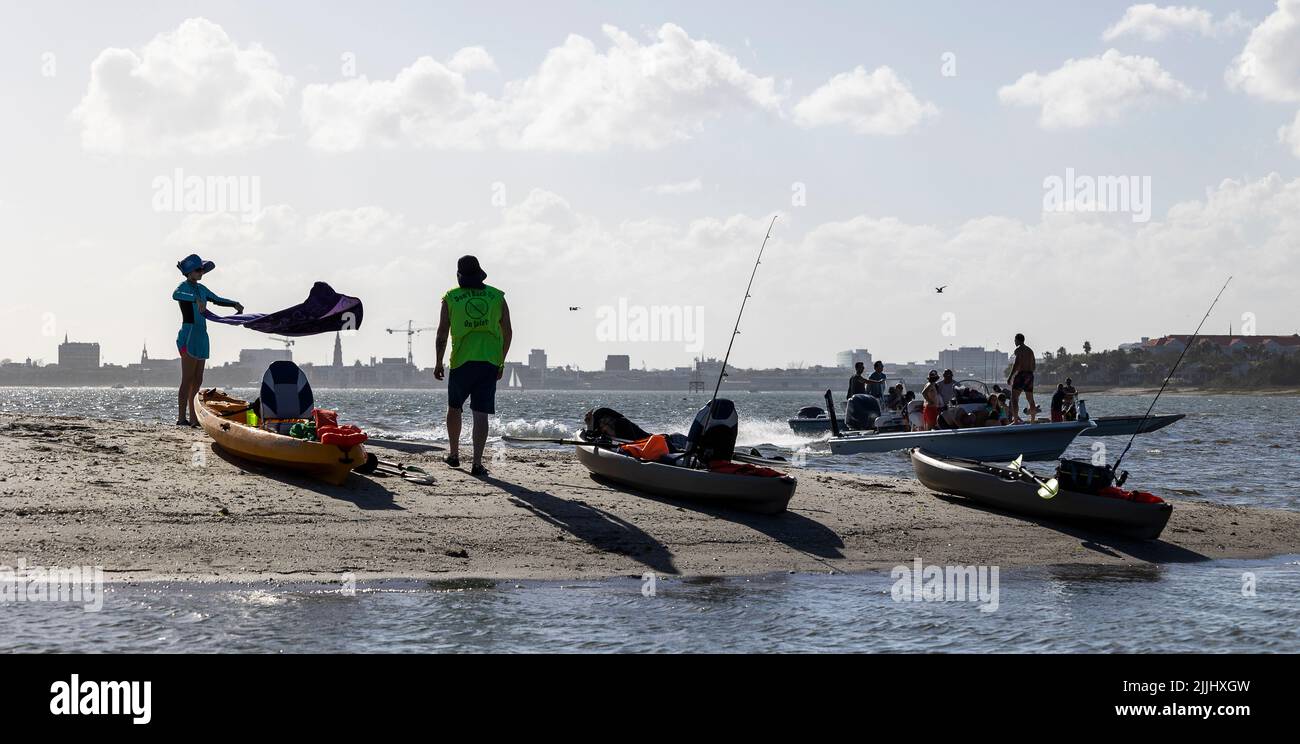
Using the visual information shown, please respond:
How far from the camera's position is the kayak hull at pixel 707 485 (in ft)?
34.4

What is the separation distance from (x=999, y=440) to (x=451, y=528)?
15882 millimetres

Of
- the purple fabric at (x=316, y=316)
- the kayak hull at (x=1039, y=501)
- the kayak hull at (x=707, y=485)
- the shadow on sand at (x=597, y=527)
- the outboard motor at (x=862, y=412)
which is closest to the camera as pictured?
the shadow on sand at (x=597, y=527)

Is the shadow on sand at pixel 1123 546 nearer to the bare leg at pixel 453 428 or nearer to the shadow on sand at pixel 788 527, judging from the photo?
the shadow on sand at pixel 788 527

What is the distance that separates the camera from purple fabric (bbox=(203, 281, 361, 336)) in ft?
47.3

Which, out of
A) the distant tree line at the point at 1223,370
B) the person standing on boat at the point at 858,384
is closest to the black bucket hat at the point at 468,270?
the person standing on boat at the point at 858,384

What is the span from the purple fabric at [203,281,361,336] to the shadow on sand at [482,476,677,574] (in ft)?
15.2

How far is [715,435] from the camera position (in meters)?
11.1

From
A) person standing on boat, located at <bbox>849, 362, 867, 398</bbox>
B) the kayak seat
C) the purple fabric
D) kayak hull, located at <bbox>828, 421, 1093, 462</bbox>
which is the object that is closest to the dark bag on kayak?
the kayak seat

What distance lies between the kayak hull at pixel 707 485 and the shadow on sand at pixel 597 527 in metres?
0.91

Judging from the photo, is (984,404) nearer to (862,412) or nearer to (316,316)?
(862,412)

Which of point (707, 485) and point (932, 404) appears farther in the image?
point (932, 404)

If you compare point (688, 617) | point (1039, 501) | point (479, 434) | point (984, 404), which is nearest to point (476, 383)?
point (479, 434)
